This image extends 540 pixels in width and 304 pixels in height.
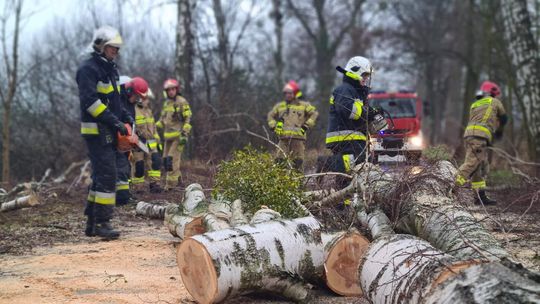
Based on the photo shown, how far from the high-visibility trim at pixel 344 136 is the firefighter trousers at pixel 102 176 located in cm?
247

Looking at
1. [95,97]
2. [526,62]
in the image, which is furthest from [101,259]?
[526,62]

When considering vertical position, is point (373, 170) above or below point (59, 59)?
below

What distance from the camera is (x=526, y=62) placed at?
41.3ft

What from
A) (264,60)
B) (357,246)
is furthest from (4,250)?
(264,60)

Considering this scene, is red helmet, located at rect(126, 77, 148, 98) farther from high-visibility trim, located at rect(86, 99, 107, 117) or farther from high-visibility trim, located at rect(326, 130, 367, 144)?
high-visibility trim, located at rect(326, 130, 367, 144)

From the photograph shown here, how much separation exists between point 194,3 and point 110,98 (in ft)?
28.9

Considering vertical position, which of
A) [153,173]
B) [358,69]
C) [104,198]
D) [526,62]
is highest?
[526,62]

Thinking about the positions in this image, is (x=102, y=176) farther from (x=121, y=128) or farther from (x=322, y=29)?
A: (x=322, y=29)

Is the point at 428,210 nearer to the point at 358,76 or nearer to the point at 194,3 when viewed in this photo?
the point at 358,76

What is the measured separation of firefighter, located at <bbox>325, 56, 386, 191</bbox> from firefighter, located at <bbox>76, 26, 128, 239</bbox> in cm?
237

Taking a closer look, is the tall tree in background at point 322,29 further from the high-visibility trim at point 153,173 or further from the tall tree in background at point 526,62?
the high-visibility trim at point 153,173

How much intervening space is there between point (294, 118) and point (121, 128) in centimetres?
500

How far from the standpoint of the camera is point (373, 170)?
5.86 meters

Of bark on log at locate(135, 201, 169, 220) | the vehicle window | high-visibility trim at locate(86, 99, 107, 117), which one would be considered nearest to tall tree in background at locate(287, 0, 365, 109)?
the vehicle window
